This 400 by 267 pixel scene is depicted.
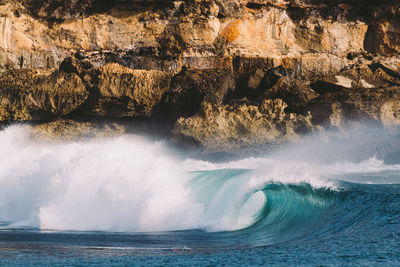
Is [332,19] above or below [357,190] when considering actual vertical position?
above

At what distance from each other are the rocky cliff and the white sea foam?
6210 millimetres

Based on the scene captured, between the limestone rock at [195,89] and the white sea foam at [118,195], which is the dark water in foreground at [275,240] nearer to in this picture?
the white sea foam at [118,195]

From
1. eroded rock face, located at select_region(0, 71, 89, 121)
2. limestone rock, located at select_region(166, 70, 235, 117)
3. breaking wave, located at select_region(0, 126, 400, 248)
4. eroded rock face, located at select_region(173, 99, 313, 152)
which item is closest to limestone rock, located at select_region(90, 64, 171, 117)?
limestone rock, located at select_region(166, 70, 235, 117)

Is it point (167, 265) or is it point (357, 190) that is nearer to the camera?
point (167, 265)

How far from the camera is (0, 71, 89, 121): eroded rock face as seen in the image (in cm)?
1742

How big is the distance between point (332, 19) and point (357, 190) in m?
14.8

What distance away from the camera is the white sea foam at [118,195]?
7809 mm

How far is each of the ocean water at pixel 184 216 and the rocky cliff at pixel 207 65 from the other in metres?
5.87

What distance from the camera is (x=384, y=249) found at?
482 centimetres

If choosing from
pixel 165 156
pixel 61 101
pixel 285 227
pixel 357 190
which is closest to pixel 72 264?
pixel 285 227

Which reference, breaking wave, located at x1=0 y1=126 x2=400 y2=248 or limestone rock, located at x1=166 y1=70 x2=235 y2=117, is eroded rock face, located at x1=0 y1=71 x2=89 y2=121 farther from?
breaking wave, located at x1=0 y1=126 x2=400 y2=248

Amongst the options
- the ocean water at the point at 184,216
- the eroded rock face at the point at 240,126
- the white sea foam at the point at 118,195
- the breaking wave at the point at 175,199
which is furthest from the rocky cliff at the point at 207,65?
the breaking wave at the point at 175,199

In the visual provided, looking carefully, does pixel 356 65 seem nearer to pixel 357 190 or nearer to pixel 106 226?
pixel 357 190

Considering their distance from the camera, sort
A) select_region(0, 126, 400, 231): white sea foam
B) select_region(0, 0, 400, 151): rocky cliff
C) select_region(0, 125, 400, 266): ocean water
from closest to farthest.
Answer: select_region(0, 125, 400, 266): ocean water
select_region(0, 126, 400, 231): white sea foam
select_region(0, 0, 400, 151): rocky cliff
